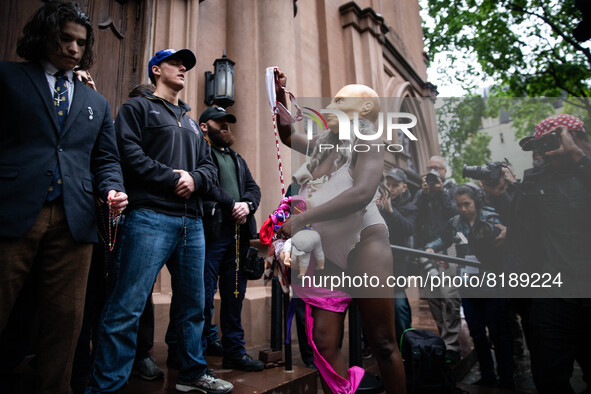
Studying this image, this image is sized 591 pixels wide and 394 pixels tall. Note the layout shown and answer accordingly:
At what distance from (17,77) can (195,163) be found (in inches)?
44.5

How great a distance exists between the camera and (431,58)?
1958cm

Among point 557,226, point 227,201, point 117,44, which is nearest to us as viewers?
point 557,226

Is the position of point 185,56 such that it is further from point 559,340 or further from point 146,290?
point 559,340

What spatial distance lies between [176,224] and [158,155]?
48 centimetres

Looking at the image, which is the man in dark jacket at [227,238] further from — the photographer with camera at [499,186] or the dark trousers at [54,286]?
Answer: the photographer with camera at [499,186]

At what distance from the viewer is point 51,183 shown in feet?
6.51

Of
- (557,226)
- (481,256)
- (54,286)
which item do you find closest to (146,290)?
(54,286)

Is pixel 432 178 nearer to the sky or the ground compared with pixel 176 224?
nearer to the sky

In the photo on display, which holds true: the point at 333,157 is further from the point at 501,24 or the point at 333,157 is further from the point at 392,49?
the point at 501,24

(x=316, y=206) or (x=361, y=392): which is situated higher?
(x=316, y=206)

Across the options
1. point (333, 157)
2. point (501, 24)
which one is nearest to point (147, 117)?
point (333, 157)

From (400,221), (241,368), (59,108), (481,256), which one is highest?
(59,108)

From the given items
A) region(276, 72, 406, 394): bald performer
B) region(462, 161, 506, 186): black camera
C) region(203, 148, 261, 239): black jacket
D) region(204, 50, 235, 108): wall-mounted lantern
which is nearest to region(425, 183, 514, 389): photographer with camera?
region(462, 161, 506, 186): black camera

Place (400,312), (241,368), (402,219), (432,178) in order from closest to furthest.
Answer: (241,368), (432,178), (402,219), (400,312)
